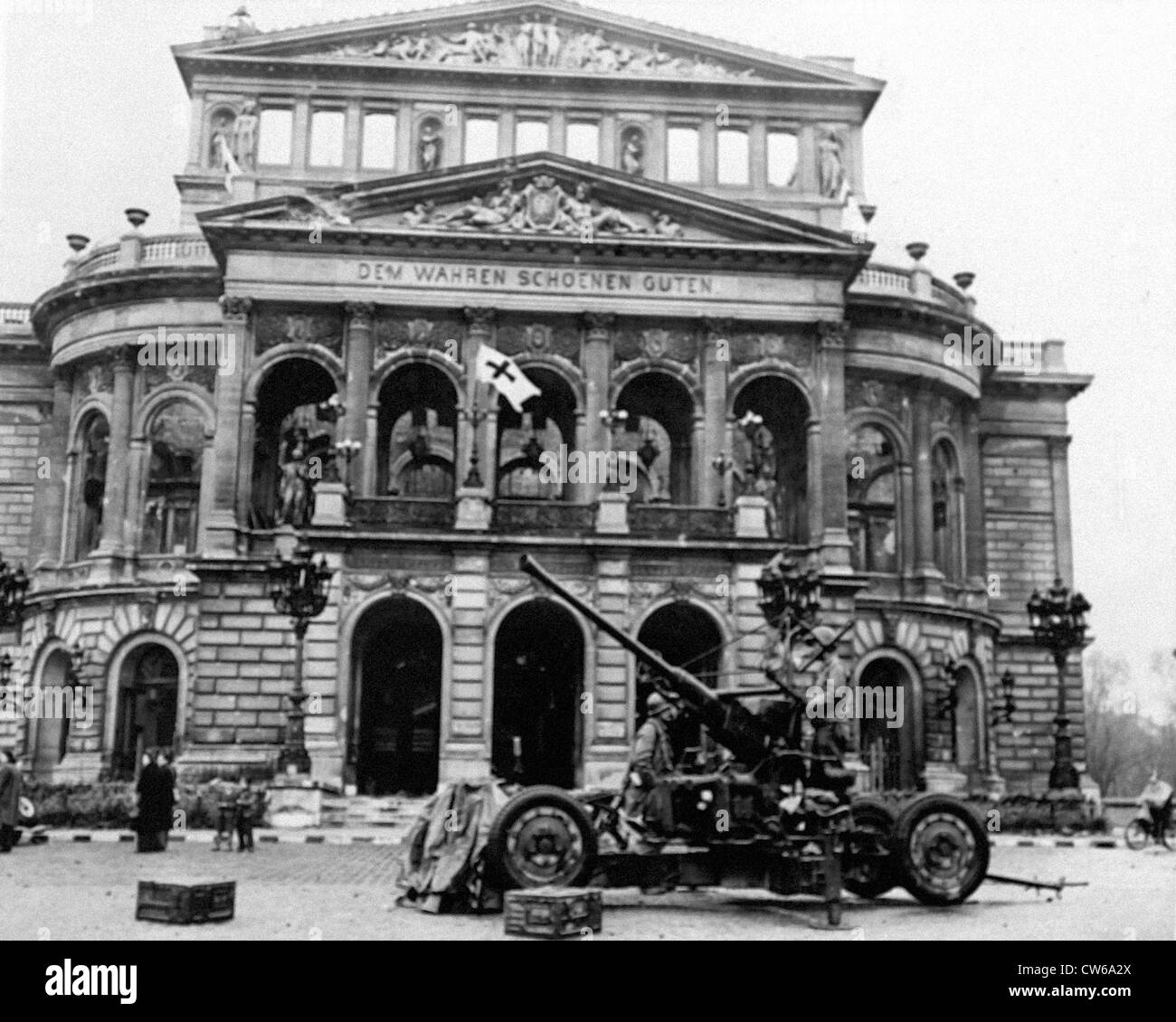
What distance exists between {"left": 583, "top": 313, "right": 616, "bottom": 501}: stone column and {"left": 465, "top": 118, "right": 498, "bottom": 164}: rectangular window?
31.0 ft

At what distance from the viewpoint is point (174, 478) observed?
43.2 m

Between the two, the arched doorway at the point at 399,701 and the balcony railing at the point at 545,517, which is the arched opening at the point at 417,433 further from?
the arched doorway at the point at 399,701

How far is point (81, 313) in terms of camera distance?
146 feet

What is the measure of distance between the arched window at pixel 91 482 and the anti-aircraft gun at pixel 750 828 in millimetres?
29909

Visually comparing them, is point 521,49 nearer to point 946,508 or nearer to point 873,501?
point 873,501

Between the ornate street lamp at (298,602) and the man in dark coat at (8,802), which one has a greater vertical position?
the ornate street lamp at (298,602)

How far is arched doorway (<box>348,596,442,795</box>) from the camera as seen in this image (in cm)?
3691

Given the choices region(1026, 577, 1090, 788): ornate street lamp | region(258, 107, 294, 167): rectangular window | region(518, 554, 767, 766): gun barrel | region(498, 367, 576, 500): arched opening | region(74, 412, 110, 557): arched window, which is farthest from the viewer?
region(258, 107, 294, 167): rectangular window

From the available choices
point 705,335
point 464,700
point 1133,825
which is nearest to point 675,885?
point 1133,825

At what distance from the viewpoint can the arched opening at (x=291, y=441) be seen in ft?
123

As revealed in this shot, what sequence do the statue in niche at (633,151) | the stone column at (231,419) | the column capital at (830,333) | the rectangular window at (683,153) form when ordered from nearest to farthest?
the stone column at (231,419)
the column capital at (830,333)
the statue in niche at (633,151)
the rectangular window at (683,153)

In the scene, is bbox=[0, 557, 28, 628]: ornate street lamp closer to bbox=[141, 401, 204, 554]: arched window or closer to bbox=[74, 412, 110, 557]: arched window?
bbox=[141, 401, 204, 554]: arched window

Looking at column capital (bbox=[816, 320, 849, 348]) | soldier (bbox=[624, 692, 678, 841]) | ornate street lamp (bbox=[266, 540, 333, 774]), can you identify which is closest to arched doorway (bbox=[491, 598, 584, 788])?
ornate street lamp (bbox=[266, 540, 333, 774])

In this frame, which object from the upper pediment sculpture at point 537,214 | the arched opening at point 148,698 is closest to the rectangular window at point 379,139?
the upper pediment sculpture at point 537,214
